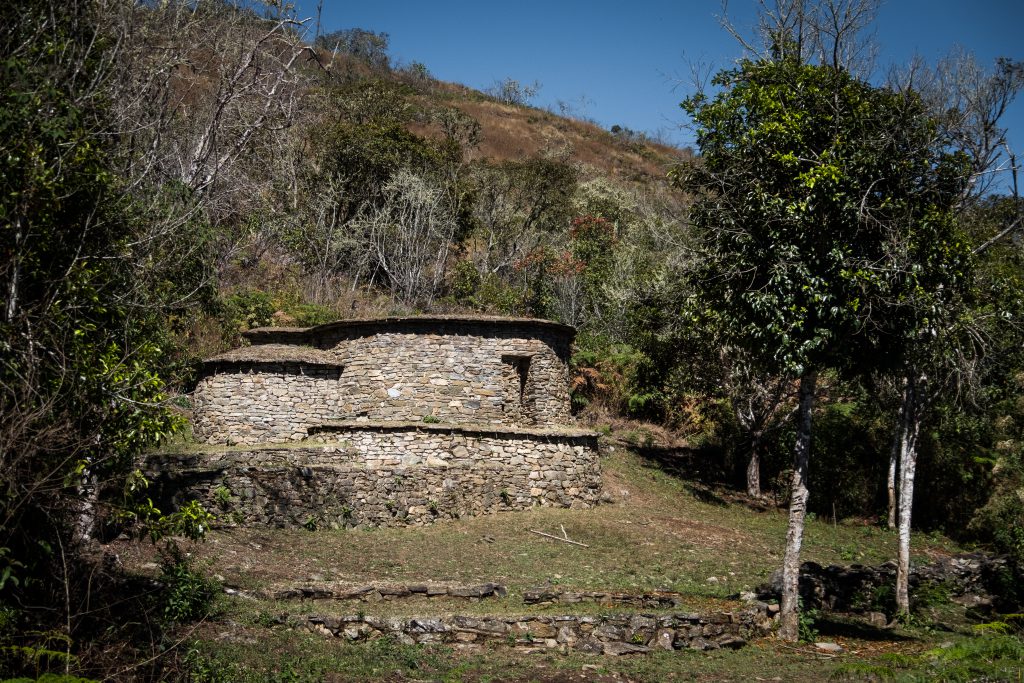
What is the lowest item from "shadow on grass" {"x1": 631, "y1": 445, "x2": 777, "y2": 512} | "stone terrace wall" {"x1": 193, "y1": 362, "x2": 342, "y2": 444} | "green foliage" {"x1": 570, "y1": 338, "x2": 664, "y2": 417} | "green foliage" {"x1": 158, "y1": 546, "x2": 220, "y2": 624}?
"green foliage" {"x1": 158, "y1": 546, "x2": 220, "y2": 624}

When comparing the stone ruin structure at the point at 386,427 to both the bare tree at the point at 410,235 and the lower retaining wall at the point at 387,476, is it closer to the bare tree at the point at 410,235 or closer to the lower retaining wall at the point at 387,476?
the lower retaining wall at the point at 387,476

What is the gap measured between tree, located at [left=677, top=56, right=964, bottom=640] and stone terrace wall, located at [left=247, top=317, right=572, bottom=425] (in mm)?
9187

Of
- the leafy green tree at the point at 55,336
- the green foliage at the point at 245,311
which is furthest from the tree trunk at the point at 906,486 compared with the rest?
the green foliage at the point at 245,311

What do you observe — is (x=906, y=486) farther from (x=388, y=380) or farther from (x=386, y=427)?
(x=388, y=380)

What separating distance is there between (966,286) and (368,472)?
38.0 ft

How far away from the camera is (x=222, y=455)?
52.9 feet

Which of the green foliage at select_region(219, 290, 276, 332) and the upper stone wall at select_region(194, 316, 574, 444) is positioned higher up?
the green foliage at select_region(219, 290, 276, 332)

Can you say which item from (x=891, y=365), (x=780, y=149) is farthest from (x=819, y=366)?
(x=780, y=149)

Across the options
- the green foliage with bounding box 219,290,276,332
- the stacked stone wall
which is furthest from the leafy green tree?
the green foliage with bounding box 219,290,276,332

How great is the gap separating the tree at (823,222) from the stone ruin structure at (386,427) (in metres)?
7.65

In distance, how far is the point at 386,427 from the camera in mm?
17672

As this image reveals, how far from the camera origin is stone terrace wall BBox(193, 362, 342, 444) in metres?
19.8

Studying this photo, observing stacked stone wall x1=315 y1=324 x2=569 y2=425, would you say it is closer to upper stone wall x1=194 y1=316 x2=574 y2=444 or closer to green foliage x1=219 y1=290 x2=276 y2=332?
upper stone wall x1=194 y1=316 x2=574 y2=444

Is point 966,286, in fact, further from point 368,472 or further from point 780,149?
point 368,472
